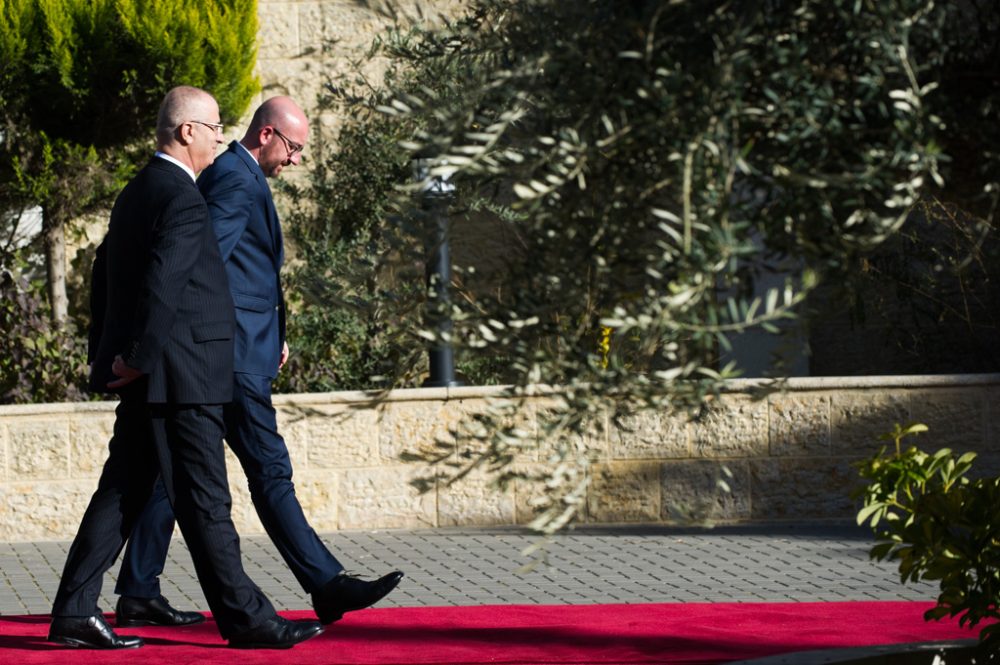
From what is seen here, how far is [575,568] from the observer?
303 inches

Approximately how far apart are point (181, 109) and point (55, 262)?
5716 mm

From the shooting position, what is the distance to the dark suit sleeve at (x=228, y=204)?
5629 mm

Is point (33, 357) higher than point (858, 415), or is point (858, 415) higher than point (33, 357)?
point (33, 357)

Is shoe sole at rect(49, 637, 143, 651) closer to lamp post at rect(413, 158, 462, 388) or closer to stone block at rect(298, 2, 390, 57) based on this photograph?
lamp post at rect(413, 158, 462, 388)

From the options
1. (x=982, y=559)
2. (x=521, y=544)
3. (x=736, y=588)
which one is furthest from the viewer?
(x=521, y=544)

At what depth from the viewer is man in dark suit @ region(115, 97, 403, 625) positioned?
5.68m

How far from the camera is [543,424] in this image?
9.94 ft

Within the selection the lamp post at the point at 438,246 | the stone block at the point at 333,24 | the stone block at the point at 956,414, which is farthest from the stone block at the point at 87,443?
the lamp post at the point at 438,246

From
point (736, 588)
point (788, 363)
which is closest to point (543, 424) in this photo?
point (788, 363)

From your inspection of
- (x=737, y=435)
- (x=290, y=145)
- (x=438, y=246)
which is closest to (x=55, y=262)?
(x=737, y=435)

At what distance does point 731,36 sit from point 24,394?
7.82m

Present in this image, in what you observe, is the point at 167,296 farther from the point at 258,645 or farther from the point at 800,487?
the point at 800,487

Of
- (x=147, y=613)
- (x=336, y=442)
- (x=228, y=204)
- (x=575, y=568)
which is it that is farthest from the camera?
(x=336, y=442)

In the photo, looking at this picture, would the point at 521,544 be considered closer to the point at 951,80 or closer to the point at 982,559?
the point at 982,559
